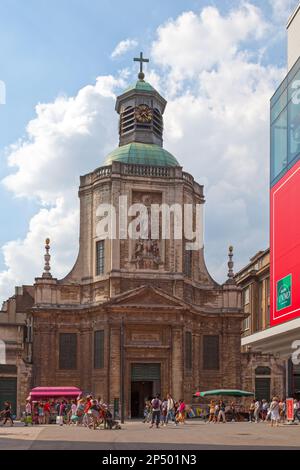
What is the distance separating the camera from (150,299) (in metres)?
55.7

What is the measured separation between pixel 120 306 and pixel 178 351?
512cm

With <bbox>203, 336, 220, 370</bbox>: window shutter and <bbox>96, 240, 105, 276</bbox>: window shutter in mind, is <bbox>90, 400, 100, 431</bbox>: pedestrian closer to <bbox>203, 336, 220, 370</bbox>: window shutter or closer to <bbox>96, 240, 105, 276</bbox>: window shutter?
<bbox>96, 240, 105, 276</bbox>: window shutter

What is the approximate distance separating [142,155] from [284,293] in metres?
23.1

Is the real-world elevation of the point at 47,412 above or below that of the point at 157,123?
below

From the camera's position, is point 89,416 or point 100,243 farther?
point 100,243

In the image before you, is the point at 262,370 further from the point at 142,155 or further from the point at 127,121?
the point at 127,121

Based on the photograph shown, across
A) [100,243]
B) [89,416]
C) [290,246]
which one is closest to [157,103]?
[100,243]

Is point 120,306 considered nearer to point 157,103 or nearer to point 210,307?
point 210,307

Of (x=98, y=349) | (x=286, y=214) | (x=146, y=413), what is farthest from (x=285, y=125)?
(x=98, y=349)

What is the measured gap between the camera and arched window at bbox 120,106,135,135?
64.5 m

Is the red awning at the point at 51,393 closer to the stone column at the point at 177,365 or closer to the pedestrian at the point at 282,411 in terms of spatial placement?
the stone column at the point at 177,365

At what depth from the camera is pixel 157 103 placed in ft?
215
